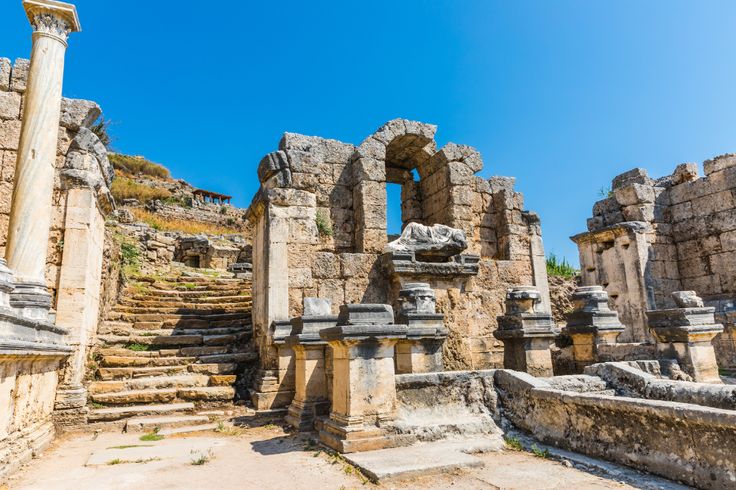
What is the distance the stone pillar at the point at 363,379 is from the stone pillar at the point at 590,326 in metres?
3.82

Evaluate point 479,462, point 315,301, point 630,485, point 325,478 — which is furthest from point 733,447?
point 315,301

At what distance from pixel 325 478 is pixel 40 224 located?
Result: 5029 mm

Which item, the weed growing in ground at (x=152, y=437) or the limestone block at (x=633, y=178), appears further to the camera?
the limestone block at (x=633, y=178)

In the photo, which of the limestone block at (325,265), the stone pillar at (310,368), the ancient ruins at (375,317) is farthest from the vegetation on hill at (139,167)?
the stone pillar at (310,368)

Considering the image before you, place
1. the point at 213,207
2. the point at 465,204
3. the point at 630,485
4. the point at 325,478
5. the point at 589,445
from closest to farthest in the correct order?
the point at 630,485
the point at 325,478
the point at 589,445
the point at 465,204
the point at 213,207

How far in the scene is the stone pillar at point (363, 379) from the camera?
4.74 m

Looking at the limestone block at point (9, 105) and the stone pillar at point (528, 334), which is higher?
the limestone block at point (9, 105)

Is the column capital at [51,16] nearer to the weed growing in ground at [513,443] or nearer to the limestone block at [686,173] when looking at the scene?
the weed growing in ground at [513,443]

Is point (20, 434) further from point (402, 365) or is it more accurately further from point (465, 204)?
point (465, 204)

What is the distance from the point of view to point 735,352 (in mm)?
7875

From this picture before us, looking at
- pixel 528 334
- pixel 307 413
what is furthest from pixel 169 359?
pixel 528 334

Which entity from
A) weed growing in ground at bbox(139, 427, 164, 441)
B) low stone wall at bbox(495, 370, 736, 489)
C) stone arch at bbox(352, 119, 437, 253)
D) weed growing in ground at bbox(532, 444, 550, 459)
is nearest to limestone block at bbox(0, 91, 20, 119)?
weed growing in ground at bbox(139, 427, 164, 441)

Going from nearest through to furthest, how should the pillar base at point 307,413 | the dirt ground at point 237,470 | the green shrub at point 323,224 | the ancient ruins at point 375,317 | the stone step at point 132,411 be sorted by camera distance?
1. the dirt ground at point 237,470
2. the ancient ruins at point 375,317
3. the pillar base at point 307,413
4. the stone step at point 132,411
5. the green shrub at point 323,224

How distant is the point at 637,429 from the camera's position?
3945 mm
